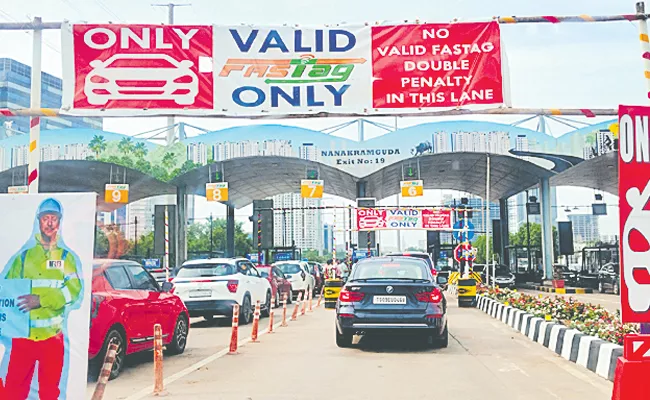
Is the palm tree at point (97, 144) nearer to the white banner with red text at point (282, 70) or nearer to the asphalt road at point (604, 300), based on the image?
the asphalt road at point (604, 300)

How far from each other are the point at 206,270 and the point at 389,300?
5.82 metres

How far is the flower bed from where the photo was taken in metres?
8.92

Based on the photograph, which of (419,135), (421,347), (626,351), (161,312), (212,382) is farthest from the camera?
(419,135)

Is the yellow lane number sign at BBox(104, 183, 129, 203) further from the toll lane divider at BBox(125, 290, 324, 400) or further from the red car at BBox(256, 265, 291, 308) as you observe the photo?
the toll lane divider at BBox(125, 290, 324, 400)

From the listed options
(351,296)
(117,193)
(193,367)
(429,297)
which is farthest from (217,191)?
(193,367)

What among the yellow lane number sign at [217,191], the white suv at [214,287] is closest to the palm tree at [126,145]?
the yellow lane number sign at [217,191]

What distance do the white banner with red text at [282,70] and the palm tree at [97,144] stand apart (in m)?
23.7

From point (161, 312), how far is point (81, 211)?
4.27 meters

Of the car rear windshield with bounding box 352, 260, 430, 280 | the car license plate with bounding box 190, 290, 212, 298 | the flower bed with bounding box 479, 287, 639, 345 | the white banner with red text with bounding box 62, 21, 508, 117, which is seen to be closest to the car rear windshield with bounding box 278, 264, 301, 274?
the flower bed with bounding box 479, 287, 639, 345

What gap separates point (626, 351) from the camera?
5305 millimetres

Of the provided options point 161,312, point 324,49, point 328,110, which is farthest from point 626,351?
point 161,312

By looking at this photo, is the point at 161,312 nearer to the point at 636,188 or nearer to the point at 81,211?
the point at 81,211

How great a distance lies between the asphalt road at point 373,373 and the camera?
7297 mm

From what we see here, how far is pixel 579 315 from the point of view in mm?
11617
